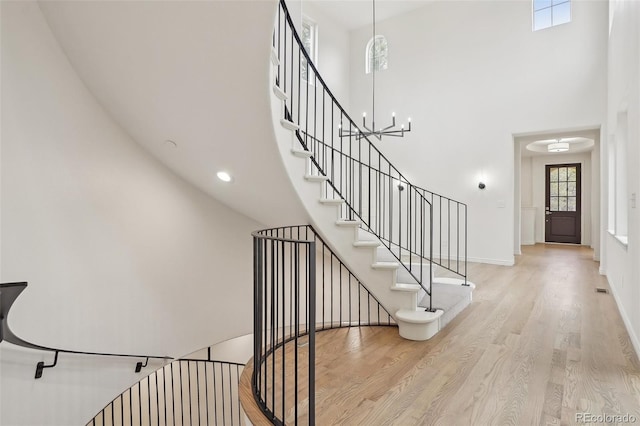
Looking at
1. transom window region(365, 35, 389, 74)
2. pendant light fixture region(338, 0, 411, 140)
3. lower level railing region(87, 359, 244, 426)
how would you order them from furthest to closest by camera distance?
transom window region(365, 35, 389, 74)
pendant light fixture region(338, 0, 411, 140)
lower level railing region(87, 359, 244, 426)

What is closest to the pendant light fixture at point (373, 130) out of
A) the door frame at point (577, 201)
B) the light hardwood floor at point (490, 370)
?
the light hardwood floor at point (490, 370)

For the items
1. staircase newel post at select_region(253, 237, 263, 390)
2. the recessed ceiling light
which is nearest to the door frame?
the recessed ceiling light

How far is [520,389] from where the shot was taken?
94.0 inches

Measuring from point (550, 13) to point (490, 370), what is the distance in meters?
6.90

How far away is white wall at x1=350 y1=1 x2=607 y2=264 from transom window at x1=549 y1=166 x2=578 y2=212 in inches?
189

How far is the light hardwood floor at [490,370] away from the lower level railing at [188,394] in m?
2.28

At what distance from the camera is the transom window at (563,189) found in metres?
10.1

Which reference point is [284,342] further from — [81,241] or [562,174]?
[562,174]

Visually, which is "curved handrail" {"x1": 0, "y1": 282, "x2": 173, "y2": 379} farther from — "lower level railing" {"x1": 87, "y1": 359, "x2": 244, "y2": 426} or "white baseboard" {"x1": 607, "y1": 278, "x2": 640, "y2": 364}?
"white baseboard" {"x1": 607, "y1": 278, "x2": 640, "y2": 364}

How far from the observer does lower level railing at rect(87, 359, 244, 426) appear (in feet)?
14.1

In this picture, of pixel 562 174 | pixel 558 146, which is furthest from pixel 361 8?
pixel 562 174

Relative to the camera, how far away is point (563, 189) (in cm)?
1032

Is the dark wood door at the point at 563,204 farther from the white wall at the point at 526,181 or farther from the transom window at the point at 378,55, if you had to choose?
the transom window at the point at 378,55

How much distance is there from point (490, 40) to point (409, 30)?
1872 mm
